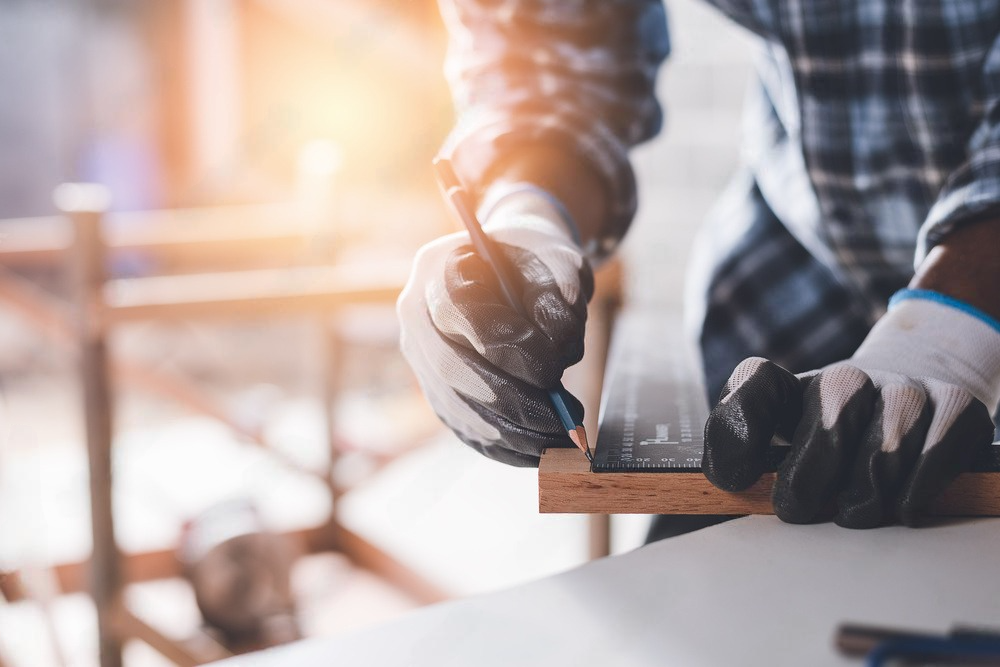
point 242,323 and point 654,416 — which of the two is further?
point 242,323

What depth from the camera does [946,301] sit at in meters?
0.50

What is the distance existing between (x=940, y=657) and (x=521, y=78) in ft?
2.06

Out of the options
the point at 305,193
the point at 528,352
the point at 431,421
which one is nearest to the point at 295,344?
the point at 431,421

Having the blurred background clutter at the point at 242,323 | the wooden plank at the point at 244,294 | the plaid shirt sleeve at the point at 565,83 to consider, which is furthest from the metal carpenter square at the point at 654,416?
the wooden plank at the point at 244,294

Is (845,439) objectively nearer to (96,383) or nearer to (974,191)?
(974,191)

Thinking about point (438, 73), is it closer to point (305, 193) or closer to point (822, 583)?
point (305, 193)

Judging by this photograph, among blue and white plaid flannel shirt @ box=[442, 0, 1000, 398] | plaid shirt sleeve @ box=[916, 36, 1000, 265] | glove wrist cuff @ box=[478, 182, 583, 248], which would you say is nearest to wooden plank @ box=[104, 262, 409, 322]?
blue and white plaid flannel shirt @ box=[442, 0, 1000, 398]

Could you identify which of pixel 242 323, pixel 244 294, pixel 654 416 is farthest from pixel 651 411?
pixel 242 323

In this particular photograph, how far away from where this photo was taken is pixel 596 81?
31.9 inches

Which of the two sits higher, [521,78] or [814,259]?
[521,78]

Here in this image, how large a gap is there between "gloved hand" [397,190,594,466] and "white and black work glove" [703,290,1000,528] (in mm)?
99

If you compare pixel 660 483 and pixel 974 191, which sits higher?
pixel 974 191

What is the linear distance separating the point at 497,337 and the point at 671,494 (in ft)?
0.41

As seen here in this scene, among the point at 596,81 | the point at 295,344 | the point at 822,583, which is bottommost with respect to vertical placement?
the point at 295,344
